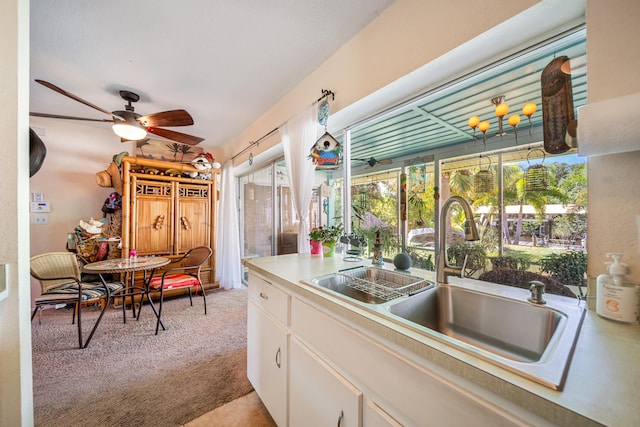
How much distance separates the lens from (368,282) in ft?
3.89

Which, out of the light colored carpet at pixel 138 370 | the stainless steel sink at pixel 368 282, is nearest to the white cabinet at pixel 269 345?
the stainless steel sink at pixel 368 282

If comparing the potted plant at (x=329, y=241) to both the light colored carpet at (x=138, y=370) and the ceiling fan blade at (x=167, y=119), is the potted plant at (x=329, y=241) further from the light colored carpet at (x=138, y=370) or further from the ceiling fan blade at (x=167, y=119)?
the ceiling fan blade at (x=167, y=119)

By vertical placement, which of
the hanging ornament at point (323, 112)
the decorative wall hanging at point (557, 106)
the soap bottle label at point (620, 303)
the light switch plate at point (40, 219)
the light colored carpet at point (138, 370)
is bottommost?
the light colored carpet at point (138, 370)

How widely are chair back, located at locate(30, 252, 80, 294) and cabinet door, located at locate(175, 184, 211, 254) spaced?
112cm

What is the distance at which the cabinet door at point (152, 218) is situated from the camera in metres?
3.21

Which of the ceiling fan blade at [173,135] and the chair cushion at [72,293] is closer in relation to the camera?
the chair cushion at [72,293]

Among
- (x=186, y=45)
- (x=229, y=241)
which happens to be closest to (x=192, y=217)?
(x=229, y=241)

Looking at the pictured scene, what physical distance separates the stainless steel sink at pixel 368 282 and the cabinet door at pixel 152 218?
3135 mm

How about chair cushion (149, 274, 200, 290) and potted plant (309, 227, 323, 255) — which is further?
chair cushion (149, 274, 200, 290)

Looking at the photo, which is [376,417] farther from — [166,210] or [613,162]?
[166,210]

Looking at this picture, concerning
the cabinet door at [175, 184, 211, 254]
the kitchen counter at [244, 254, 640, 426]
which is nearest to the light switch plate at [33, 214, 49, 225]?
the cabinet door at [175, 184, 211, 254]

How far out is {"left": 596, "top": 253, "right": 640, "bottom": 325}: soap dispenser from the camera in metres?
0.68

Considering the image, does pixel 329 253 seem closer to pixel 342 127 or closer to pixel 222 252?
pixel 342 127

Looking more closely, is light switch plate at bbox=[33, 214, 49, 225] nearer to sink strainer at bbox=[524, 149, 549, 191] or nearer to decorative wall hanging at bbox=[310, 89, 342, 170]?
decorative wall hanging at bbox=[310, 89, 342, 170]
